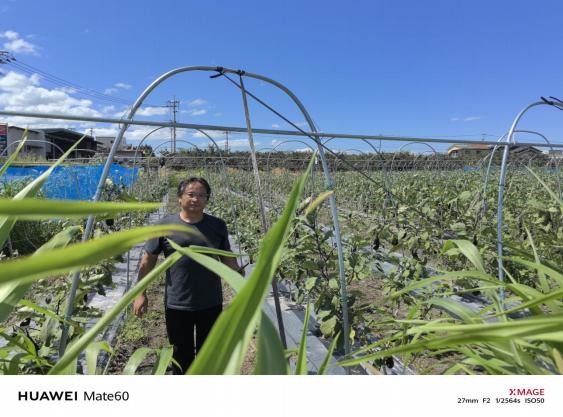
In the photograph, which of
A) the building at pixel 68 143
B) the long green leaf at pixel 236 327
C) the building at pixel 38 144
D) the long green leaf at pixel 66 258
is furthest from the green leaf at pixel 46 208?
the building at pixel 68 143

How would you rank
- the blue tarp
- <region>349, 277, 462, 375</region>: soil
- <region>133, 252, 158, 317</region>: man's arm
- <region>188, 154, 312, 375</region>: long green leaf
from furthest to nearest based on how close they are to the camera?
the blue tarp, <region>349, 277, 462, 375</region>: soil, <region>133, 252, 158, 317</region>: man's arm, <region>188, 154, 312, 375</region>: long green leaf

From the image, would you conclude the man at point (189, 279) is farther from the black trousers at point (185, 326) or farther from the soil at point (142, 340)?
the soil at point (142, 340)

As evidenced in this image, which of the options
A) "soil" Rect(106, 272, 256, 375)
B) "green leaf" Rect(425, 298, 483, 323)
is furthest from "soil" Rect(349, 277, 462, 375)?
"green leaf" Rect(425, 298, 483, 323)

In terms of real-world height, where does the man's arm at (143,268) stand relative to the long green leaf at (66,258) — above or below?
below

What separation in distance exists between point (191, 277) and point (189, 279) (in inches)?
0.8

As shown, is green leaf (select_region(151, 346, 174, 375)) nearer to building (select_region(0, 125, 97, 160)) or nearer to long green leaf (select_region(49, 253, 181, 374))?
long green leaf (select_region(49, 253, 181, 374))

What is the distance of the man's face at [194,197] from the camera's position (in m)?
2.53

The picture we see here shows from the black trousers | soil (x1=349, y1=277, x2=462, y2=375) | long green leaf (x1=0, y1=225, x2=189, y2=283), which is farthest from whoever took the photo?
soil (x1=349, y1=277, x2=462, y2=375)

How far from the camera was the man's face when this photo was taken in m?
2.53

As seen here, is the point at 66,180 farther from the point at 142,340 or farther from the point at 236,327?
the point at 236,327

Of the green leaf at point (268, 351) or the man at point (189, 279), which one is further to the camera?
the man at point (189, 279)

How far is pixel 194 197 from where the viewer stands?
252cm

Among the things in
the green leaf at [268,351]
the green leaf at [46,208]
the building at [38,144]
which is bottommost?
the green leaf at [268,351]

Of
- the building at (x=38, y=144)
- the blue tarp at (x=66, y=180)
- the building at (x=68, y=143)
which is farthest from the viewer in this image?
the blue tarp at (x=66, y=180)
